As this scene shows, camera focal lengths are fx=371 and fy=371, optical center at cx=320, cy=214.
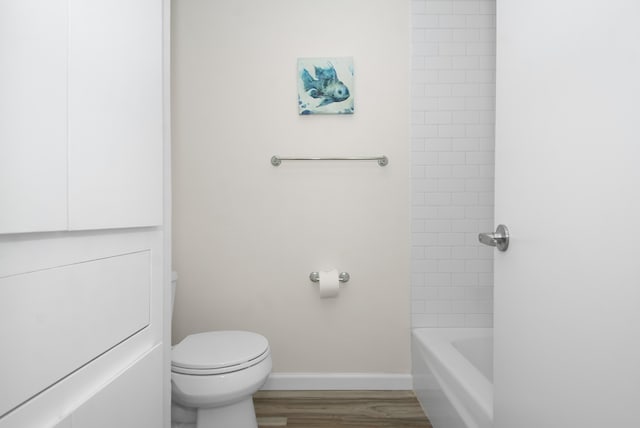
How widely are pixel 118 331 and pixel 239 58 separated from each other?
1530mm

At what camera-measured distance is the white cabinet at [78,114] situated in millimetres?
594

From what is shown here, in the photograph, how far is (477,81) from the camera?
6.55 feet

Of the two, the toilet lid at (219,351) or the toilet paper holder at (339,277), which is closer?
the toilet lid at (219,351)

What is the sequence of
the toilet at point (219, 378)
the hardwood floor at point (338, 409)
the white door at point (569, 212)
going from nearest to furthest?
1. the white door at point (569, 212)
2. the toilet at point (219, 378)
3. the hardwood floor at point (338, 409)

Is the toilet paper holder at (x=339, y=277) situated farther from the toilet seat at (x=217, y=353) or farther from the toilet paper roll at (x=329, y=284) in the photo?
the toilet seat at (x=217, y=353)

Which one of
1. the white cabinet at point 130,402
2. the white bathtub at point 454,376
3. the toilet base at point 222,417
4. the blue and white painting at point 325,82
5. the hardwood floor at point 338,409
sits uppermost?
the blue and white painting at point 325,82

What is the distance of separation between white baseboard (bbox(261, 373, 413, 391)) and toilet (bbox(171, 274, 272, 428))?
46cm

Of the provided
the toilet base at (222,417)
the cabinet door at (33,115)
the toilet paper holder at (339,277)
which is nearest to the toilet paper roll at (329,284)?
the toilet paper holder at (339,277)

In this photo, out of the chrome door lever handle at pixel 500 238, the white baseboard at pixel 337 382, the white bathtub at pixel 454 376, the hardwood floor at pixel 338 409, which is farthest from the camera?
the white baseboard at pixel 337 382

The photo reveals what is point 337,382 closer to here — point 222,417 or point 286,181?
point 222,417

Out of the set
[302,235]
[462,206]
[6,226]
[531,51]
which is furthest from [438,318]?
[6,226]

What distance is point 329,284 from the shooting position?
6.09 feet

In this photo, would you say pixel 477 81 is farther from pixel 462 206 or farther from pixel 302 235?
pixel 302 235

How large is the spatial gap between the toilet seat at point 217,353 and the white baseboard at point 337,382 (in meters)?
0.50
